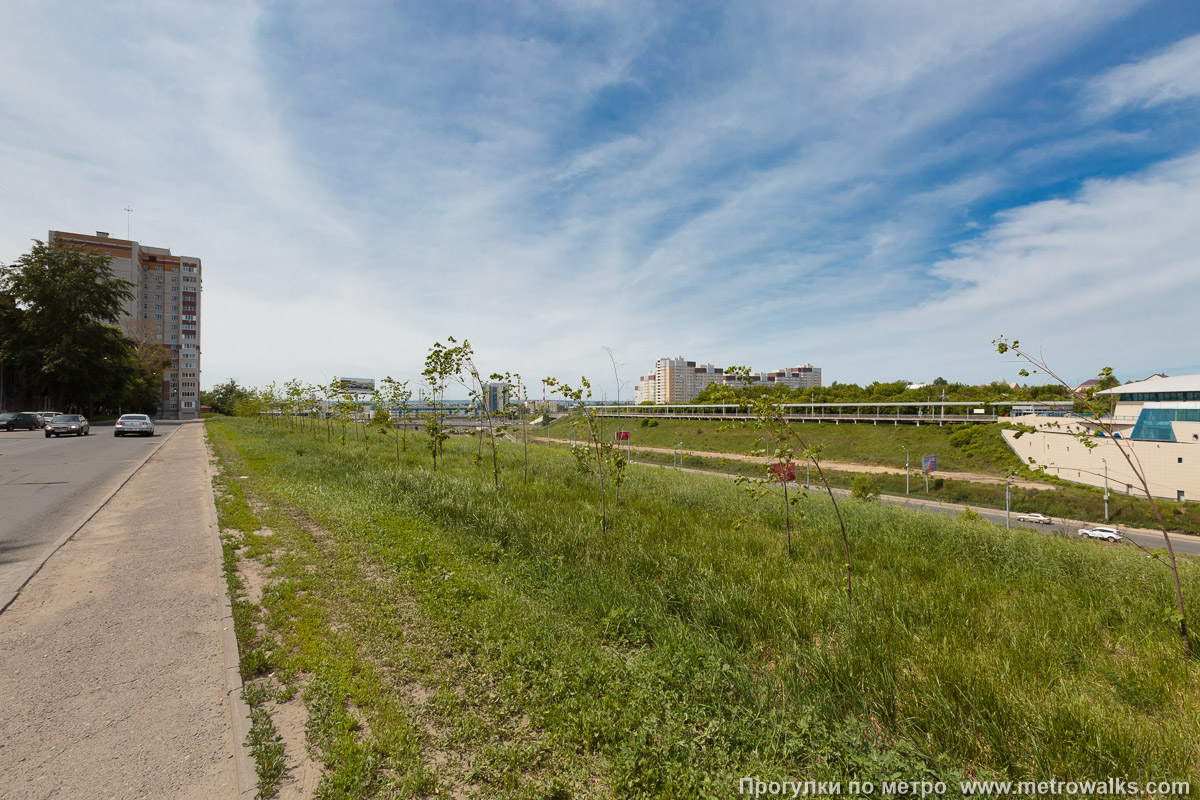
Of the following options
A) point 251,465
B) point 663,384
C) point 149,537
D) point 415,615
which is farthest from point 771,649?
point 663,384

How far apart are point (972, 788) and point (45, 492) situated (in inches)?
585

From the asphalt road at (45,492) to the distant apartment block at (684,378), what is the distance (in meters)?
141

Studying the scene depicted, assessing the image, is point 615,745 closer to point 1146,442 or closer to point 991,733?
point 991,733

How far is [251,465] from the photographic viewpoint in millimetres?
13352

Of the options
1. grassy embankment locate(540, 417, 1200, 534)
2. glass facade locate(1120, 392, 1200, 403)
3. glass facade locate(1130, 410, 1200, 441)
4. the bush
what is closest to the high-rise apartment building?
grassy embankment locate(540, 417, 1200, 534)

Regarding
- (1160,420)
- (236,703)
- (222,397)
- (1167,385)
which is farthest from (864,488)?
(222,397)

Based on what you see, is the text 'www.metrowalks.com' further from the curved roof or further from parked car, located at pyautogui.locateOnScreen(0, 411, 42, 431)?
the curved roof

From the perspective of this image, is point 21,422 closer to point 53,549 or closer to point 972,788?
point 53,549

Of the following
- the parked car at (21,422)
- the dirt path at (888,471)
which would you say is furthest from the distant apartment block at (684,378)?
the parked car at (21,422)

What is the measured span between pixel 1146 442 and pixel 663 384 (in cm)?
12615

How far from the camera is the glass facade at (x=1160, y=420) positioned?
37.6 metres

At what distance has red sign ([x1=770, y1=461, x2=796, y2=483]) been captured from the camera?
5734mm

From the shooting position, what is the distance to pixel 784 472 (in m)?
5.93

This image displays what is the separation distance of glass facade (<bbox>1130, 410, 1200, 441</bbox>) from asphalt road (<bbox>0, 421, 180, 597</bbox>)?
59.1 metres
